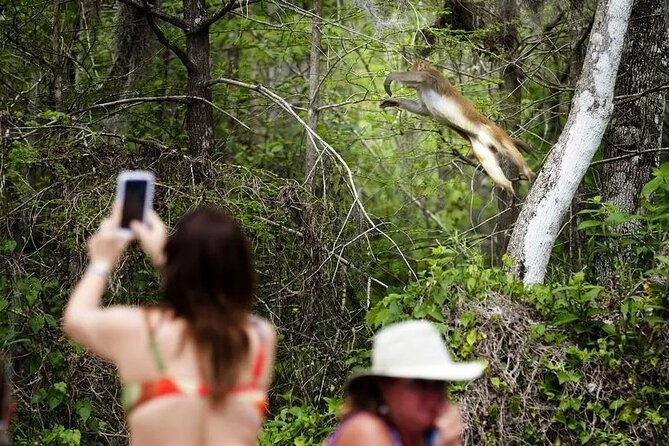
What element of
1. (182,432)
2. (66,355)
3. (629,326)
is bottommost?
(66,355)

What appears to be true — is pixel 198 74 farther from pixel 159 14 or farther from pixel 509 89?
pixel 509 89

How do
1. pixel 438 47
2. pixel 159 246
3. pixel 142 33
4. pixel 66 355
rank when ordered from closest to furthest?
pixel 159 246 → pixel 66 355 → pixel 438 47 → pixel 142 33

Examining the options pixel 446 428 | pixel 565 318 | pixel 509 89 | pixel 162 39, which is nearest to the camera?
pixel 446 428

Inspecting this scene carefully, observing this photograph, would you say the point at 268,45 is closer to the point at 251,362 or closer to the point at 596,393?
the point at 596,393

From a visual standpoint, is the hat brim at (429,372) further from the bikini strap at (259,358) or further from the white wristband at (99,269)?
the white wristband at (99,269)

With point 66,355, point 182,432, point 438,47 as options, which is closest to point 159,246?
point 182,432

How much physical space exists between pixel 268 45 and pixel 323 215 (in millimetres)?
4265

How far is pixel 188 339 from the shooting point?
2.55 m

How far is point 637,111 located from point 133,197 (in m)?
7.71

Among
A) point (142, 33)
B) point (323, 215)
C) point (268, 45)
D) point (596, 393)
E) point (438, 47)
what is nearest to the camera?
point (596, 393)

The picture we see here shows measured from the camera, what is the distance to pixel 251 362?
105 inches

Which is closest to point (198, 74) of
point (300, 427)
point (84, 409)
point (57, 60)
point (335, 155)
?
point (57, 60)

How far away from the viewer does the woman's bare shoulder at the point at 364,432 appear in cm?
265

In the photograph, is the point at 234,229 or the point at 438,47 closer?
the point at 234,229
